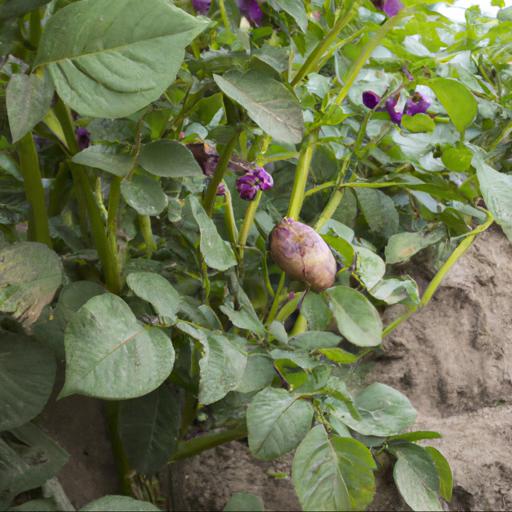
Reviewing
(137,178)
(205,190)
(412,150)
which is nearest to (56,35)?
(137,178)

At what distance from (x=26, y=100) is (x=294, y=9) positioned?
0.23 metres

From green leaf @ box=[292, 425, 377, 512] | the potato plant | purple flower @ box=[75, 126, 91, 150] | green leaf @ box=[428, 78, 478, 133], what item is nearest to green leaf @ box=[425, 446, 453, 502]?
the potato plant

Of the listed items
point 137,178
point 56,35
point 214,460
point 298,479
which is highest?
point 56,35

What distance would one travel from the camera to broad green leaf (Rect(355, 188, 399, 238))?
2.69 ft

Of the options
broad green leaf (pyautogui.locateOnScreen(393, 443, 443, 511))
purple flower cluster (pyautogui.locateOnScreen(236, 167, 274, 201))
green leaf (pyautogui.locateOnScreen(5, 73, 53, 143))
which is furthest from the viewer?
purple flower cluster (pyautogui.locateOnScreen(236, 167, 274, 201))

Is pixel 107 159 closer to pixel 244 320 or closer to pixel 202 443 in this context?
pixel 244 320

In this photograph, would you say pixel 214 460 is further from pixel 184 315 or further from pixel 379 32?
pixel 379 32

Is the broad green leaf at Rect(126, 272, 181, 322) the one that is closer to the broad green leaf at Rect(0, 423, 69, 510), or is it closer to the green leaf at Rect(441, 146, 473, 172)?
the broad green leaf at Rect(0, 423, 69, 510)

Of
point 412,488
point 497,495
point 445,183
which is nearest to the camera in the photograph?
point 412,488

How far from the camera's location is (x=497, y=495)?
655 millimetres

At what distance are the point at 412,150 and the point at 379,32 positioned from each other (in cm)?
16

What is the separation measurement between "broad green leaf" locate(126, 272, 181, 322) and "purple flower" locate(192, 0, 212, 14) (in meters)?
0.22

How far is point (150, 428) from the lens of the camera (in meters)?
0.64

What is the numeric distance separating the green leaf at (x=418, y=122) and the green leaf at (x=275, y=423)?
0.35 meters
